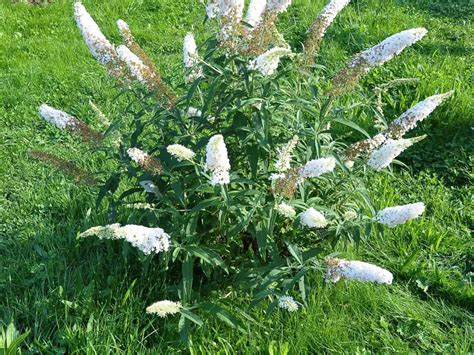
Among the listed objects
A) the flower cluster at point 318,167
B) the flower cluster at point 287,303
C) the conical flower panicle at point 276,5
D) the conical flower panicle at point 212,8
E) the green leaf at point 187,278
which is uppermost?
the conical flower panicle at point 276,5

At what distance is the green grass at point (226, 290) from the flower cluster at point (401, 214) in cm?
49

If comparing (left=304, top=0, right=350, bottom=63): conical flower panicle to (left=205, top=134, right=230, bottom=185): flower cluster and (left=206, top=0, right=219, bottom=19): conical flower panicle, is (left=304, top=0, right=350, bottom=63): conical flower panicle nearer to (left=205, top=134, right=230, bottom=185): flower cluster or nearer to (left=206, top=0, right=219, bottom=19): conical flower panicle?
(left=206, top=0, right=219, bottom=19): conical flower panicle

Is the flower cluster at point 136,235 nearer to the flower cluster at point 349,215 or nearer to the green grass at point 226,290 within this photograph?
the green grass at point 226,290

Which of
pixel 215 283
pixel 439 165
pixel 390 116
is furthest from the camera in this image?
pixel 390 116

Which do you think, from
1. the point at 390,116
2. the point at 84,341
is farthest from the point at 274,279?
the point at 390,116

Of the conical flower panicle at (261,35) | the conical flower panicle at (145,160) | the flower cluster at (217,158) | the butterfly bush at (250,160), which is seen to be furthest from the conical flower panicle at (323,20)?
the conical flower panicle at (145,160)

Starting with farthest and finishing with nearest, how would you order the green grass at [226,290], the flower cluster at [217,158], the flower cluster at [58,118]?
the green grass at [226,290], the flower cluster at [58,118], the flower cluster at [217,158]

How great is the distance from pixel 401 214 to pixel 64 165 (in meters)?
1.54

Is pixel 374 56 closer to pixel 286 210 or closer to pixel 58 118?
pixel 286 210

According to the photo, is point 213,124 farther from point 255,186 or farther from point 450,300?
point 450,300

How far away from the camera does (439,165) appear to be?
406 centimetres

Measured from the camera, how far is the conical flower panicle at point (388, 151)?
7.80ft

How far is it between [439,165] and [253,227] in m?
2.06

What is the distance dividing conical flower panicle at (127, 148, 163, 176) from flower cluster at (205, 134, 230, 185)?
41 centimetres
